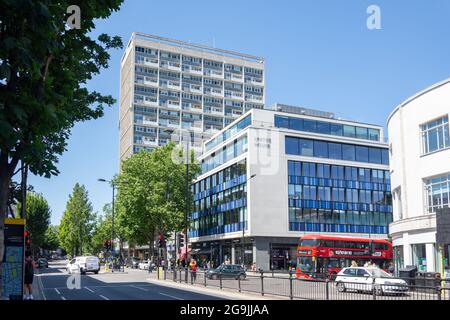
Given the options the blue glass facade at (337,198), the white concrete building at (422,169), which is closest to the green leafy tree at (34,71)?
the white concrete building at (422,169)

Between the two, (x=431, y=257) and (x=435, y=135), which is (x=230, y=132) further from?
(x=431, y=257)

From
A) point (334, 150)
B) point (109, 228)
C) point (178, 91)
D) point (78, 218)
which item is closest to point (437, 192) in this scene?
point (334, 150)

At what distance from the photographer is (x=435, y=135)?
31875 millimetres

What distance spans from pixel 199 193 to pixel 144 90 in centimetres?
3173

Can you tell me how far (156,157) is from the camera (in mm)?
64312

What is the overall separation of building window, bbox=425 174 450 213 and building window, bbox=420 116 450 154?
75.8 inches

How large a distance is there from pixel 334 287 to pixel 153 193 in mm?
43669

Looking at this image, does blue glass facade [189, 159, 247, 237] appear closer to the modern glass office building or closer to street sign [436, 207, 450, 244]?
the modern glass office building

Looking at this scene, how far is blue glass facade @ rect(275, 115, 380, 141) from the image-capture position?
64500 millimetres

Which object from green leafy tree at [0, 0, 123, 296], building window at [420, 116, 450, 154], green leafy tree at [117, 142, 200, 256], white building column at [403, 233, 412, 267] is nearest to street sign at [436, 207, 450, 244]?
building window at [420, 116, 450, 154]

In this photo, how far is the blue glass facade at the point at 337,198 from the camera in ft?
204
